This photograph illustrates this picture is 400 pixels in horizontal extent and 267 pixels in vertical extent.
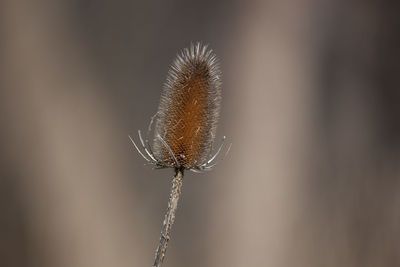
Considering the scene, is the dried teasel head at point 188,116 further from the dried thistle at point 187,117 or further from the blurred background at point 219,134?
the blurred background at point 219,134

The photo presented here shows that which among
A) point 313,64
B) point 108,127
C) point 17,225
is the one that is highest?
point 313,64

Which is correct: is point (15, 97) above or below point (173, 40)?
below

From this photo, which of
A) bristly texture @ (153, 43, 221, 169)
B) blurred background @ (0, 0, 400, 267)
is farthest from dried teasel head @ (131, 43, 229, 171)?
blurred background @ (0, 0, 400, 267)

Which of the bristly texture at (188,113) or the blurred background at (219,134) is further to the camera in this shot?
the blurred background at (219,134)

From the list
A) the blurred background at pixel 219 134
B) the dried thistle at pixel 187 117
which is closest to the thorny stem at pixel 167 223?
the dried thistle at pixel 187 117

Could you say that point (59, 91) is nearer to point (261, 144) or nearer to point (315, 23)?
point (261, 144)

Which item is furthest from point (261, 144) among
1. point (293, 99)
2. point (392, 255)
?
point (392, 255)

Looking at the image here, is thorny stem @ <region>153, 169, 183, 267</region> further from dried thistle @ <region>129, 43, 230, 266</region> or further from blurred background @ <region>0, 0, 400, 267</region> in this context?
blurred background @ <region>0, 0, 400, 267</region>

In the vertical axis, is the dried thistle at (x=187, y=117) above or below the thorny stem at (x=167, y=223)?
above
